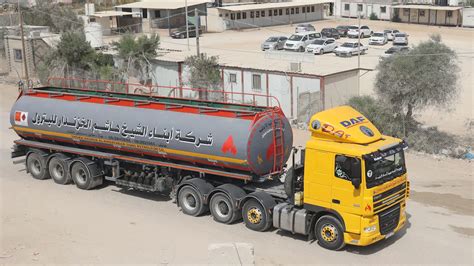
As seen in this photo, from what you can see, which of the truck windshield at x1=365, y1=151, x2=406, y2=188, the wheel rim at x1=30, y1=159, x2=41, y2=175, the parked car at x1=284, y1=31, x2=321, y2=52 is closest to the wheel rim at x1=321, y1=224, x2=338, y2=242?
the truck windshield at x1=365, y1=151, x2=406, y2=188

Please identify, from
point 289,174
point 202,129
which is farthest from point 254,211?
point 202,129

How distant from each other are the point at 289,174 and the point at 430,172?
8.43 metres

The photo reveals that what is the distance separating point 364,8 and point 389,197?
6897cm

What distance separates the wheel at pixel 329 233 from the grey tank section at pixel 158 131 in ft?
7.47

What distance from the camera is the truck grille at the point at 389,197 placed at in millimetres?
13430

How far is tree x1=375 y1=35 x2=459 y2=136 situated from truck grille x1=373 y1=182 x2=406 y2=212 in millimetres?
10979

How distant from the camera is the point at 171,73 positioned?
35656 millimetres

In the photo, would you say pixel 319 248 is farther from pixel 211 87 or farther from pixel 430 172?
pixel 211 87

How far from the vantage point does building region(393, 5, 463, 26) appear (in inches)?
2670

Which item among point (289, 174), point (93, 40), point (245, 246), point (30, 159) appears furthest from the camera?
point (93, 40)

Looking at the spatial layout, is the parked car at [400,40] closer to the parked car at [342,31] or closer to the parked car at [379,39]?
the parked car at [379,39]

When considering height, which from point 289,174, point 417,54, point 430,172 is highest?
point 417,54

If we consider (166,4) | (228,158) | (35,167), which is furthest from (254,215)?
(166,4)

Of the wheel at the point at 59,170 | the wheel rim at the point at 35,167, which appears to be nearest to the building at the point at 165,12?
the wheel rim at the point at 35,167
